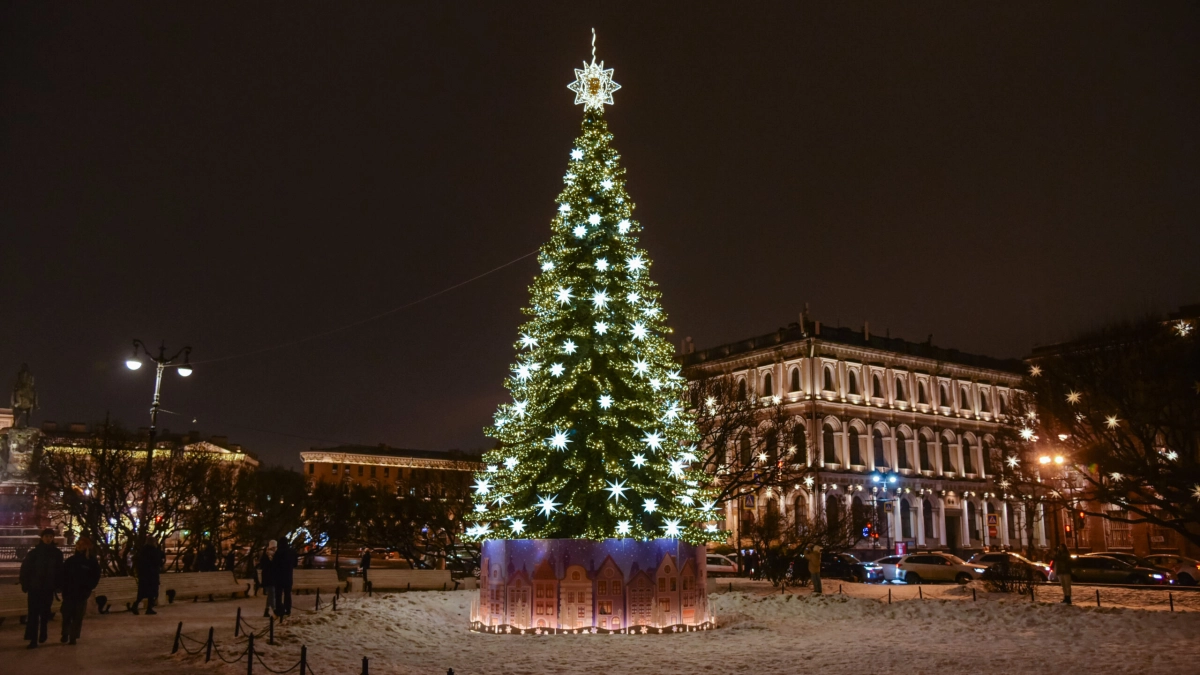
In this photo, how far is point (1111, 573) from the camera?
31.8 metres

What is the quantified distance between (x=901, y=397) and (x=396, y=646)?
69.4 m

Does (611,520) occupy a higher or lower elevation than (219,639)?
higher

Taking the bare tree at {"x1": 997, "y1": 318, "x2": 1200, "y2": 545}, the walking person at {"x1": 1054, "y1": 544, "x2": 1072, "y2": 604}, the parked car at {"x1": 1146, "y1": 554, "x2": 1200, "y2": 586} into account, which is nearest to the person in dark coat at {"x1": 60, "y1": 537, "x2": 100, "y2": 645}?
the walking person at {"x1": 1054, "y1": 544, "x2": 1072, "y2": 604}

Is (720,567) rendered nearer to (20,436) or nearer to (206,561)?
(206,561)

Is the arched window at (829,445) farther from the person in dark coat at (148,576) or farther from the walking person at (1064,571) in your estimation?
the person in dark coat at (148,576)

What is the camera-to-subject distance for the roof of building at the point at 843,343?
242 feet

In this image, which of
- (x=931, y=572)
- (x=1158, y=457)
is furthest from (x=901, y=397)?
(x=1158, y=457)

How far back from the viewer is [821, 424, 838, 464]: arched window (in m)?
71.8

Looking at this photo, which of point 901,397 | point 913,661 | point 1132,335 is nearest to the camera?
point 913,661

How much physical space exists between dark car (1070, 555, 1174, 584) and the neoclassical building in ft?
107

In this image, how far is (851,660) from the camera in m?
13.9

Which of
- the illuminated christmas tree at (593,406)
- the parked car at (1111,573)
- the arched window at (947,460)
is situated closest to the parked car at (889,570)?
the parked car at (1111,573)

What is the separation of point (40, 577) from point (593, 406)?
986 centimetres

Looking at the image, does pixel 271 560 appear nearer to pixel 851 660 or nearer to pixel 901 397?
pixel 851 660
